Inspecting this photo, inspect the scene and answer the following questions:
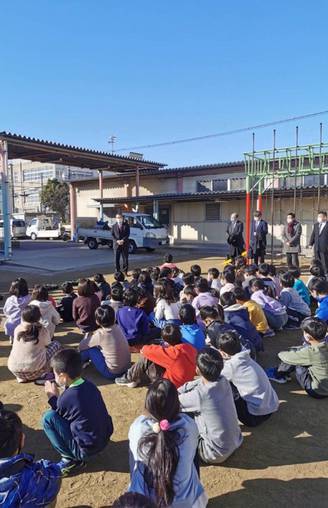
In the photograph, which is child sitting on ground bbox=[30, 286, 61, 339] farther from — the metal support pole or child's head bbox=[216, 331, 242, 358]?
the metal support pole

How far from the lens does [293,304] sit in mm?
6121

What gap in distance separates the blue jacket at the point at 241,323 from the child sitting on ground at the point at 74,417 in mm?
2120

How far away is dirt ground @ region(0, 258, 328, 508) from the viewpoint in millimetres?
2584

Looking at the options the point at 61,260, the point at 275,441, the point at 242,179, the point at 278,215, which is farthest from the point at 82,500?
the point at 242,179

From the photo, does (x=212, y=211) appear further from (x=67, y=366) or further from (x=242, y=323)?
(x=67, y=366)

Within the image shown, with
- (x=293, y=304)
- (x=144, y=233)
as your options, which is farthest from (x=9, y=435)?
(x=144, y=233)

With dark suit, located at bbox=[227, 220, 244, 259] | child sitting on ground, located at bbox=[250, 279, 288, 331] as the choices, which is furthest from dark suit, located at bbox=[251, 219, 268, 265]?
child sitting on ground, located at bbox=[250, 279, 288, 331]

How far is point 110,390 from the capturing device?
4.15 metres

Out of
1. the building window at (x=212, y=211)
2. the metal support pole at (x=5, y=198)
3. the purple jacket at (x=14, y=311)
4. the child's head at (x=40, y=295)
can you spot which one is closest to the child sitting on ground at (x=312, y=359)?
the child's head at (x=40, y=295)

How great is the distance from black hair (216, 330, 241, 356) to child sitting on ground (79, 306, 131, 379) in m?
1.26

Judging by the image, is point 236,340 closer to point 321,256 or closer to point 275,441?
point 275,441

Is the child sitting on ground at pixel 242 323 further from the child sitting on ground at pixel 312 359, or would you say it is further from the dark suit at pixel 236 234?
the dark suit at pixel 236 234

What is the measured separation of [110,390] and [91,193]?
26.0 meters

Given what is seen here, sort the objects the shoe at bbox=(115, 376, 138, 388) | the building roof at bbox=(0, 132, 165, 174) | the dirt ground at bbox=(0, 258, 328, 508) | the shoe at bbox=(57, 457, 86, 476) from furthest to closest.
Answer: the building roof at bbox=(0, 132, 165, 174) < the shoe at bbox=(115, 376, 138, 388) < the shoe at bbox=(57, 457, 86, 476) < the dirt ground at bbox=(0, 258, 328, 508)
